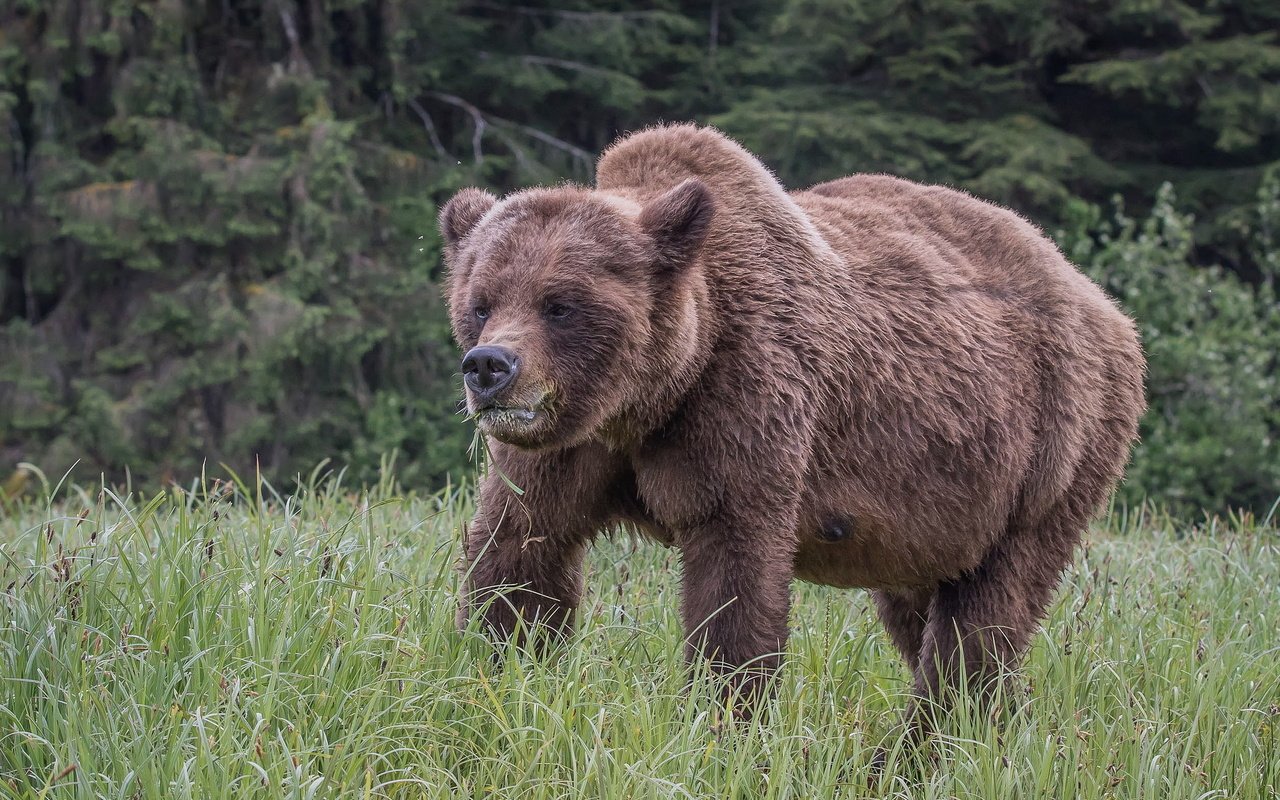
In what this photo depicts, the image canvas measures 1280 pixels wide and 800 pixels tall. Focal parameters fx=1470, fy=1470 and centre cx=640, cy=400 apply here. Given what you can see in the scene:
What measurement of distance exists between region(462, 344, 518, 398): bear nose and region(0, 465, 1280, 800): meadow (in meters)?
0.52

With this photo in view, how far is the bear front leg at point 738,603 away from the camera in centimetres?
391

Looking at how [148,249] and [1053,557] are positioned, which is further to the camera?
[148,249]

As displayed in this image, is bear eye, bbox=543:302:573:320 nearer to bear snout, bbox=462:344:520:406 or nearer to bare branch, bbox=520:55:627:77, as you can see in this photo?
bear snout, bbox=462:344:520:406

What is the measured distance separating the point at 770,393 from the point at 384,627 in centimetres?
130

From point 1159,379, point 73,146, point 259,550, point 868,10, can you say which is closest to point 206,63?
point 73,146

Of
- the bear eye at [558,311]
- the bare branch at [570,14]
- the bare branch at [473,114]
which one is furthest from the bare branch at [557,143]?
the bear eye at [558,311]

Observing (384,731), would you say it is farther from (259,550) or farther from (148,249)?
(148,249)

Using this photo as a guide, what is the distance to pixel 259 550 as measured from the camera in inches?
163

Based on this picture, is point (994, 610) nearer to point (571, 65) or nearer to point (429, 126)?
point (571, 65)

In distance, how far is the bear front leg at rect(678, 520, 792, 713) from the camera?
391 centimetres

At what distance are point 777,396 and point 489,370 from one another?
862 millimetres

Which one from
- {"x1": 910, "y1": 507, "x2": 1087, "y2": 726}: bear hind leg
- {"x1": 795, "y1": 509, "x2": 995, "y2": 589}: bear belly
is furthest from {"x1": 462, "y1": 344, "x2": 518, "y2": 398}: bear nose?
{"x1": 910, "y1": 507, "x2": 1087, "y2": 726}: bear hind leg

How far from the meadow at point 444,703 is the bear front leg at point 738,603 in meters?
0.10

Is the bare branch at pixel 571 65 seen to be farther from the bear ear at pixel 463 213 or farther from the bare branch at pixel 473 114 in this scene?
the bear ear at pixel 463 213
